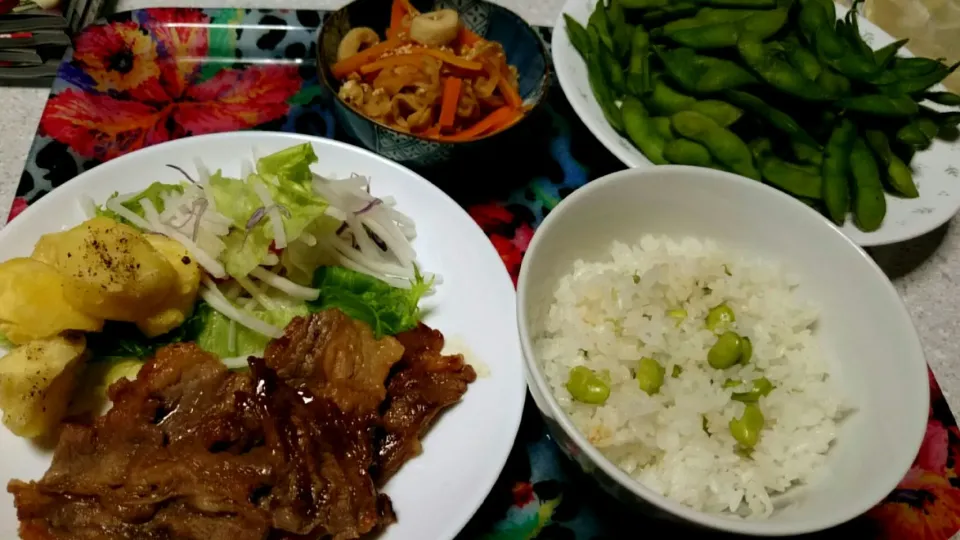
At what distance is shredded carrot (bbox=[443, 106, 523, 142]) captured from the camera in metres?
2.26

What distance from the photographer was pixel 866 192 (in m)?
2.04

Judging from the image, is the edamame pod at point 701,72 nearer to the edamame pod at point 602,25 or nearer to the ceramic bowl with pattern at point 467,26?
the edamame pod at point 602,25

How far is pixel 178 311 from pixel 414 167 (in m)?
0.79

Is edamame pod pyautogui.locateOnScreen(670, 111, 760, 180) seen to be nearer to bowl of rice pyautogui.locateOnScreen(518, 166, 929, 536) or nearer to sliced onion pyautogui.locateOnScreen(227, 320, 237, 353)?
bowl of rice pyautogui.locateOnScreen(518, 166, 929, 536)

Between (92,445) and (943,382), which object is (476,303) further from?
(943,382)

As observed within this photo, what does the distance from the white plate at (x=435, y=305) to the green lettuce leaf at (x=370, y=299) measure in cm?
5

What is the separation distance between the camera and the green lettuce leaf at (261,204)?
1.91 metres

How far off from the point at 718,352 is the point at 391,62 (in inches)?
Result: 54.0

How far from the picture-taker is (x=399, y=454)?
5.23 ft

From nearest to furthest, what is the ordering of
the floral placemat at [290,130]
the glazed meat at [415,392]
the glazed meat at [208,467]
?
the glazed meat at [208,467]
the glazed meat at [415,392]
the floral placemat at [290,130]

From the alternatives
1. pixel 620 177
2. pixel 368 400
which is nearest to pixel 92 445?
pixel 368 400

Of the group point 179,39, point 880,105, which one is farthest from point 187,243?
point 880,105

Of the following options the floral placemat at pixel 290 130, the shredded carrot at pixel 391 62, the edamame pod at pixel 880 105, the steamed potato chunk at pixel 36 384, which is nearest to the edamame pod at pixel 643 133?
the floral placemat at pixel 290 130

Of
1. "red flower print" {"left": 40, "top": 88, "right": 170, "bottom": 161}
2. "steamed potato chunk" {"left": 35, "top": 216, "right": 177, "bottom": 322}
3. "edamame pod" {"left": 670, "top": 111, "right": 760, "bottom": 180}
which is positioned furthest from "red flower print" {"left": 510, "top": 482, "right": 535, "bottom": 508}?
"red flower print" {"left": 40, "top": 88, "right": 170, "bottom": 161}
